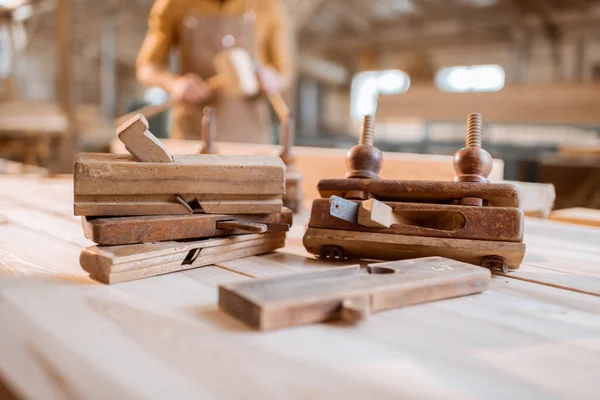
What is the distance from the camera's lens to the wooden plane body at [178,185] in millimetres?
872

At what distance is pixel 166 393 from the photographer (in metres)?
0.47

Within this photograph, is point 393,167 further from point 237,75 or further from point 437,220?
point 237,75

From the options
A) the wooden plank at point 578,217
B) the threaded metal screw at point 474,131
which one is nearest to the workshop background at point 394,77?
the wooden plank at point 578,217

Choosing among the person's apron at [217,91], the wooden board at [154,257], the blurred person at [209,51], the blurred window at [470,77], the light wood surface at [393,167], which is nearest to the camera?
the wooden board at [154,257]

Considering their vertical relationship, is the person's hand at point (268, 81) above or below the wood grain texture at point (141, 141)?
above

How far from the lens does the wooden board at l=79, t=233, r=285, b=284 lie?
818 mm

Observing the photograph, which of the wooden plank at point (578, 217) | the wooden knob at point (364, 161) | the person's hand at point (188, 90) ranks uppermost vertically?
the person's hand at point (188, 90)

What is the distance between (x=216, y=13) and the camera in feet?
12.5

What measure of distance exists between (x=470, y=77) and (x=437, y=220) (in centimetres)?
1706

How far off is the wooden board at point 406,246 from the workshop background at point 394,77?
13.9 ft

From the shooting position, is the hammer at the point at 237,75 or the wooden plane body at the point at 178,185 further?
the hammer at the point at 237,75

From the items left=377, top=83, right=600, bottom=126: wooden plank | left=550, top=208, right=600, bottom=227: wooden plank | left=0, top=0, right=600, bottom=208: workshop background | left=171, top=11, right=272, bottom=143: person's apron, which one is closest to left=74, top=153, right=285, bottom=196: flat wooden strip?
left=550, top=208, right=600, bottom=227: wooden plank

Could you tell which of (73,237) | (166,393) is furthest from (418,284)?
(73,237)

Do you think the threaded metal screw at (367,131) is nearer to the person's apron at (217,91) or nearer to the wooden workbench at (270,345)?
the wooden workbench at (270,345)
